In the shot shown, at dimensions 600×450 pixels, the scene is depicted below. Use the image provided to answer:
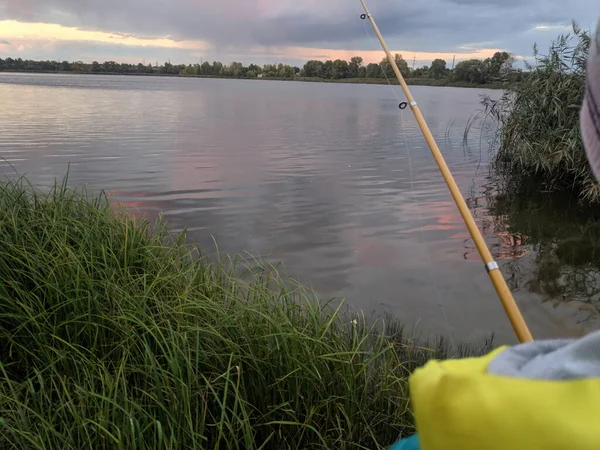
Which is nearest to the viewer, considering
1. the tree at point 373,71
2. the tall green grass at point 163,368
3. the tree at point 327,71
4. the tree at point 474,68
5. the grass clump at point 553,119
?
the tall green grass at point 163,368

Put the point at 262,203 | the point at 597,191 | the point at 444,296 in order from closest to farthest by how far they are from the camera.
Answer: the point at 444,296 → the point at 597,191 → the point at 262,203

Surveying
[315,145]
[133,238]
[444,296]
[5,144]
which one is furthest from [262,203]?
[5,144]

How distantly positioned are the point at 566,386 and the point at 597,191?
10110 millimetres

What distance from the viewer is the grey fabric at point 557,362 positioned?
2.30 feet

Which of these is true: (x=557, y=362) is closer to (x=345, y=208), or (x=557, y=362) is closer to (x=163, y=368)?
(x=163, y=368)

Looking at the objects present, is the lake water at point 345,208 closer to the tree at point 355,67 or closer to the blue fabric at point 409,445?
the tree at point 355,67

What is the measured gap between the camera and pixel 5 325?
3.17 metres

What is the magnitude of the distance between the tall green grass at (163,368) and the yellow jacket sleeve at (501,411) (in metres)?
1.59

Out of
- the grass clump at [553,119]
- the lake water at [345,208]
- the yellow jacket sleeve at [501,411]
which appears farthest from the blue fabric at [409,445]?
the grass clump at [553,119]

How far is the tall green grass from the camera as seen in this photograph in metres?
2.25

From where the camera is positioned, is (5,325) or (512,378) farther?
(5,325)

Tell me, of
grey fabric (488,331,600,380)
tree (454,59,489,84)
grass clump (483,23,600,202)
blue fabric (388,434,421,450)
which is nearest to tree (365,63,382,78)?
grass clump (483,23,600,202)

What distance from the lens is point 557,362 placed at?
0.73 metres

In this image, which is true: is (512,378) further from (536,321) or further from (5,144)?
(5,144)
